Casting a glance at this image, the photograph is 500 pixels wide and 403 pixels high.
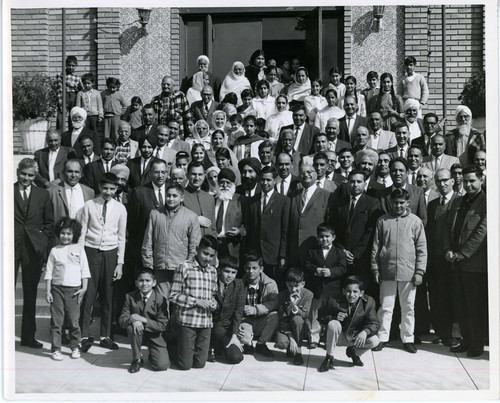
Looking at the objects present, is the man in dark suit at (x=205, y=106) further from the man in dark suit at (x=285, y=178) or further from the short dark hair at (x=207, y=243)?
the short dark hair at (x=207, y=243)

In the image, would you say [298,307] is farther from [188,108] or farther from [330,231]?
[188,108]

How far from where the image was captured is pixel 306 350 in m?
5.71

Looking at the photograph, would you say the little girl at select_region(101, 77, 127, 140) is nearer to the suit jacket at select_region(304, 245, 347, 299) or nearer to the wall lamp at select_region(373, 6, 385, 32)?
the suit jacket at select_region(304, 245, 347, 299)

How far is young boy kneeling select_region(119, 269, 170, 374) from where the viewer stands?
546cm

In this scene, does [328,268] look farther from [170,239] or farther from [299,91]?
[299,91]

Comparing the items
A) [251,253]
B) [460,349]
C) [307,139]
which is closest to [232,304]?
[251,253]

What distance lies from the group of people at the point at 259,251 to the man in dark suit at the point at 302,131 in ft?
1.53

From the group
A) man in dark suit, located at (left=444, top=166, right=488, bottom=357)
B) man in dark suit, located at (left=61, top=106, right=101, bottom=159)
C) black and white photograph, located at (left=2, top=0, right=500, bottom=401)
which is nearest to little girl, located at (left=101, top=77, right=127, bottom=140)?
man in dark suit, located at (left=61, top=106, right=101, bottom=159)

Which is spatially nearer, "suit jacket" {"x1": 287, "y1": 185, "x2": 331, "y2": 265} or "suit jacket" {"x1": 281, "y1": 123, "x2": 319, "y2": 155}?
"suit jacket" {"x1": 287, "y1": 185, "x2": 331, "y2": 265}

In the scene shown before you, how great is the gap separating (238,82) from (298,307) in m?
3.00

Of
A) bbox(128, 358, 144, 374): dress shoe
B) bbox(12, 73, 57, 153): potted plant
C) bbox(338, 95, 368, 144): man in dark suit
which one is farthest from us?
bbox(338, 95, 368, 144): man in dark suit

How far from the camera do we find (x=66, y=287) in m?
5.68

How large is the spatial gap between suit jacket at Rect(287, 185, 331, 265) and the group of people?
11mm

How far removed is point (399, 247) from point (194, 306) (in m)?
1.66
